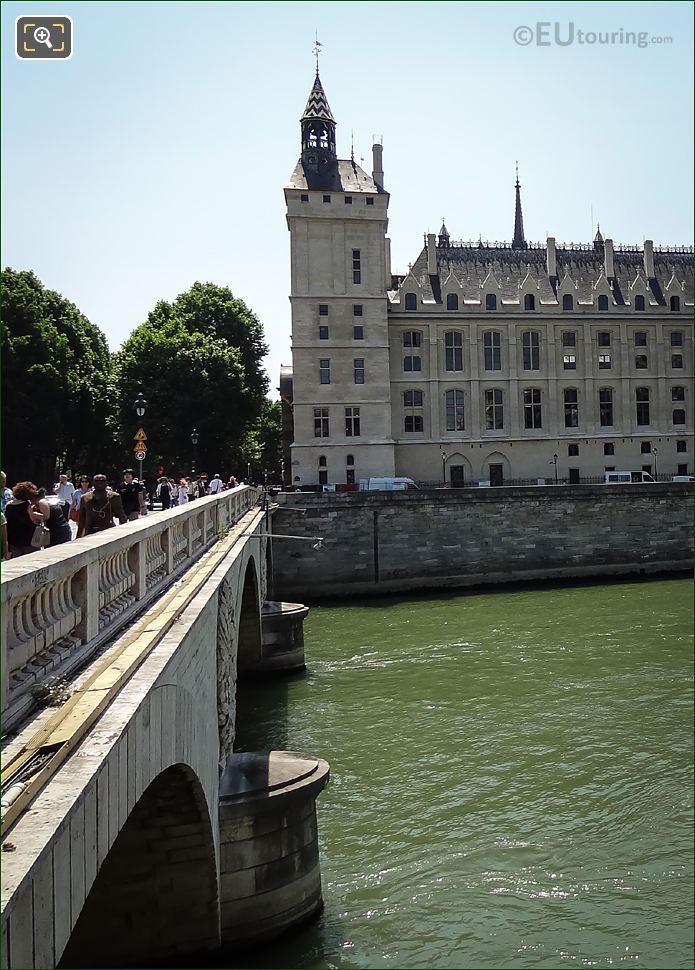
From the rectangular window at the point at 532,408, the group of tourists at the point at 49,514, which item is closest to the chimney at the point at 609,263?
the rectangular window at the point at 532,408

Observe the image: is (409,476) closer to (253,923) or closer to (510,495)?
(510,495)

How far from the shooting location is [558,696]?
18781 mm

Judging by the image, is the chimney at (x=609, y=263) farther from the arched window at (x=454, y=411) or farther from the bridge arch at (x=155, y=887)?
the bridge arch at (x=155, y=887)

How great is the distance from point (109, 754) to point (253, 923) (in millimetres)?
6015

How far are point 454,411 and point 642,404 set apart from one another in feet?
41.1

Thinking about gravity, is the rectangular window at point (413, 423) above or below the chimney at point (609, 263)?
below

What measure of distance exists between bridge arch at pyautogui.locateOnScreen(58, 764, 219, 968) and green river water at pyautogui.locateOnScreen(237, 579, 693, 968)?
1287 mm

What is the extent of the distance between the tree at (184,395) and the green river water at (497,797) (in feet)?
85.0

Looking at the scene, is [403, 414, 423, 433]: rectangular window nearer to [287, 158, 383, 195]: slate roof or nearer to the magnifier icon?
[287, 158, 383, 195]: slate roof

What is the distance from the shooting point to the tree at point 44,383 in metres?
42.4

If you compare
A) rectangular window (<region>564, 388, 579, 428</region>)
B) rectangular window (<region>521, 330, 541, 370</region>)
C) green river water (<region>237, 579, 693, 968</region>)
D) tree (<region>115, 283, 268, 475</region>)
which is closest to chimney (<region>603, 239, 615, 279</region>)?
rectangular window (<region>521, 330, 541, 370</region>)

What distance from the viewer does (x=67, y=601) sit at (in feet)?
16.1

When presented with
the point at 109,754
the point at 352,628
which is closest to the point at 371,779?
the point at 109,754

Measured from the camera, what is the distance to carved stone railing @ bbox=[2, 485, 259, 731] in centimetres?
384
